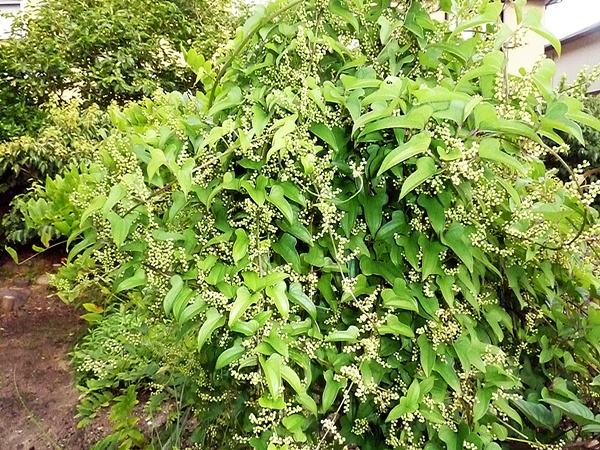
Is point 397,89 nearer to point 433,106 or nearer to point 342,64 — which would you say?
point 433,106

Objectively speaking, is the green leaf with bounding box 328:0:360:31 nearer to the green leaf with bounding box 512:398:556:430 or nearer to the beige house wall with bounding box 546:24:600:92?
the green leaf with bounding box 512:398:556:430

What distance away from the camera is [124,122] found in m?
1.00

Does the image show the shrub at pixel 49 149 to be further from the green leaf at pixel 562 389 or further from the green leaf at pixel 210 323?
the green leaf at pixel 562 389

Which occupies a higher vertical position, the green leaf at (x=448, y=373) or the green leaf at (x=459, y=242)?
the green leaf at (x=459, y=242)

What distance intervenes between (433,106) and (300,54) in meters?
0.24

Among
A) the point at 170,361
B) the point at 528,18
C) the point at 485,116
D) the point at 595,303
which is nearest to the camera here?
the point at 485,116

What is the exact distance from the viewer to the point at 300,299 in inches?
27.5

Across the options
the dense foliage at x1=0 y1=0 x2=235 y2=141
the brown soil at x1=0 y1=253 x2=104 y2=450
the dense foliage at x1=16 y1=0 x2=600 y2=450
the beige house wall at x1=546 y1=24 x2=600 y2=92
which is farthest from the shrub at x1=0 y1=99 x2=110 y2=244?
the beige house wall at x1=546 y1=24 x2=600 y2=92

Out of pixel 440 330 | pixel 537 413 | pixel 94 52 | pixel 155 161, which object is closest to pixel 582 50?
pixel 94 52

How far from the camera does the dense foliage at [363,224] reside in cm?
65

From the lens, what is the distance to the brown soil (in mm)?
1746

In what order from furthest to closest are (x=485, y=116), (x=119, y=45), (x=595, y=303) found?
(x=119, y=45), (x=595, y=303), (x=485, y=116)

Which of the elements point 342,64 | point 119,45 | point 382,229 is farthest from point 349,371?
point 119,45

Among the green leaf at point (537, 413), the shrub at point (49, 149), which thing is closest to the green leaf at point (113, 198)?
the green leaf at point (537, 413)
